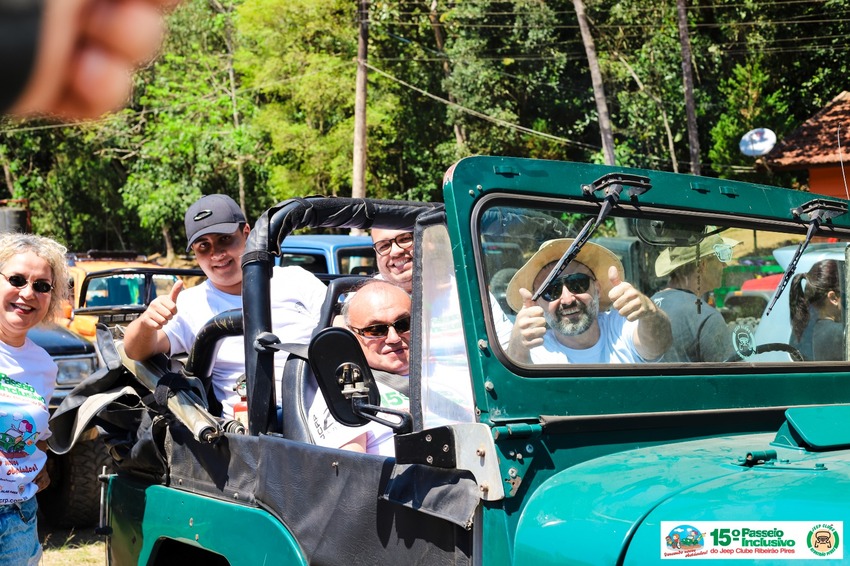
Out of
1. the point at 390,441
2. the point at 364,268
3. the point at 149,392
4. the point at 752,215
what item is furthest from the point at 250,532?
the point at 364,268

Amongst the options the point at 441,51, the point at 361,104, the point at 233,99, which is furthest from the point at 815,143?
the point at 233,99

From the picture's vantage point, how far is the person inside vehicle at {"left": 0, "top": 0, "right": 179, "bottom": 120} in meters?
0.64

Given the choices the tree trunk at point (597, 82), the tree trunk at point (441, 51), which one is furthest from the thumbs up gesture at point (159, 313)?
the tree trunk at point (441, 51)

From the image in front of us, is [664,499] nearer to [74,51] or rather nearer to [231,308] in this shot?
[74,51]

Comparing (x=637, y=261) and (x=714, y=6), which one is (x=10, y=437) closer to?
(x=637, y=261)

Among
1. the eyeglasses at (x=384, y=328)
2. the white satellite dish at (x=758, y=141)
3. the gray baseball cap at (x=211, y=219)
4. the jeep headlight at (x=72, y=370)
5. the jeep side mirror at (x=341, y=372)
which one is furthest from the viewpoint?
the white satellite dish at (x=758, y=141)

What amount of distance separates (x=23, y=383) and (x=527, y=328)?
6.46 feet

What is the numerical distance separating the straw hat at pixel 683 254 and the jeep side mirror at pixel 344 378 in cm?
85

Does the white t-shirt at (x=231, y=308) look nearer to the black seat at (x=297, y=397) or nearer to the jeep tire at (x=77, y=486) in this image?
the black seat at (x=297, y=397)

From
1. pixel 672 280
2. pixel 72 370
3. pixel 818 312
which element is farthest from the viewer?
pixel 72 370

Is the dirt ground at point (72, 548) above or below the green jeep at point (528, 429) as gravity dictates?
below

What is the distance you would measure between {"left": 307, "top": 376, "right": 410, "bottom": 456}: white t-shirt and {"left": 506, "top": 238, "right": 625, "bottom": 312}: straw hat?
58 centimetres

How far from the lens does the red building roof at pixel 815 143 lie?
16625 mm

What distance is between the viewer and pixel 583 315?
8.09 feet
